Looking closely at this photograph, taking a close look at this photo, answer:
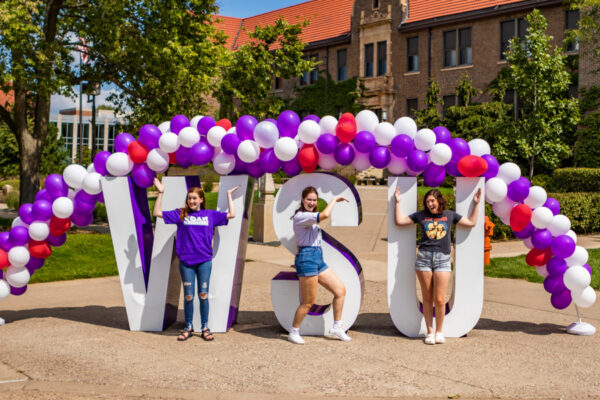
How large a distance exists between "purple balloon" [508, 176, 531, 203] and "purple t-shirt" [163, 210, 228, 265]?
10.7ft

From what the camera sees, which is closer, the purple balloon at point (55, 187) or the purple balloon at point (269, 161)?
the purple balloon at point (269, 161)

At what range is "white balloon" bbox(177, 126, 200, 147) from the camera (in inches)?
280

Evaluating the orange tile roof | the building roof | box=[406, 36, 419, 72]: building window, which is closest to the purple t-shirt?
the orange tile roof

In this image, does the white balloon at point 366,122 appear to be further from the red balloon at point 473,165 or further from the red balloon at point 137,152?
the red balloon at point 137,152

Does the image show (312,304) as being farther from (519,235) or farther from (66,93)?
(66,93)

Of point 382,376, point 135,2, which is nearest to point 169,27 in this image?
point 135,2

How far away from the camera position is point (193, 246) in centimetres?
671

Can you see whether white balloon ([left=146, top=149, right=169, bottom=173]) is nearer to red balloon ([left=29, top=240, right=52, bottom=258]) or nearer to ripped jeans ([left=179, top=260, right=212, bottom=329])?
ripped jeans ([left=179, top=260, right=212, bottom=329])

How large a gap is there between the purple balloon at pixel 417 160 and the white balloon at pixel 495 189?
2.42 ft

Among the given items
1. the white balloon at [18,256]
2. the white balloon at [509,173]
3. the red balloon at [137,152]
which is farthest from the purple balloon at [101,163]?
the white balloon at [509,173]

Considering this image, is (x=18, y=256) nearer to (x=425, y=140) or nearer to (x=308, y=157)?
(x=308, y=157)

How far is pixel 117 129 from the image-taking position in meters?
19.3

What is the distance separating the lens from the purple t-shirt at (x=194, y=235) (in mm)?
6707

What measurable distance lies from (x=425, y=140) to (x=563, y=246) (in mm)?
1881
